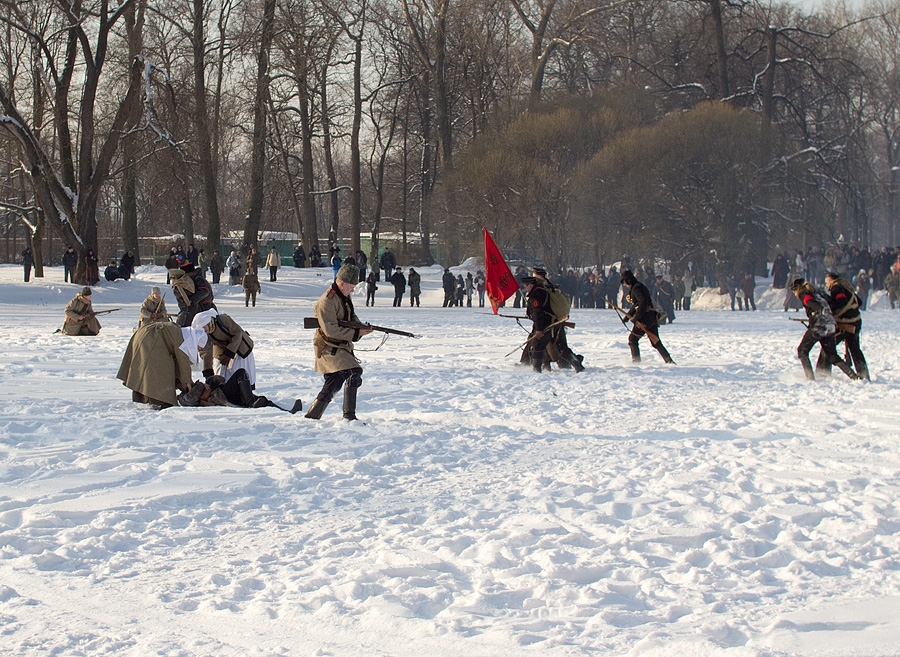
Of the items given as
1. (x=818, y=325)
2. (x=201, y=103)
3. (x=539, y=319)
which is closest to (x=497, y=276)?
(x=539, y=319)

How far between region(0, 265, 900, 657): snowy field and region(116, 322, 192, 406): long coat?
1.29ft

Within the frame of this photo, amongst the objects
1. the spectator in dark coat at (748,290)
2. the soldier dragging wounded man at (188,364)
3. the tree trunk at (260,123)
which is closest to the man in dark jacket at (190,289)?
the soldier dragging wounded man at (188,364)

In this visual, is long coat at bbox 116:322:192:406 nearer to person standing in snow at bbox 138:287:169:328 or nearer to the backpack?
person standing in snow at bbox 138:287:169:328

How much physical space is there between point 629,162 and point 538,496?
31185 mm

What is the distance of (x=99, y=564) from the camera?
18.0 ft

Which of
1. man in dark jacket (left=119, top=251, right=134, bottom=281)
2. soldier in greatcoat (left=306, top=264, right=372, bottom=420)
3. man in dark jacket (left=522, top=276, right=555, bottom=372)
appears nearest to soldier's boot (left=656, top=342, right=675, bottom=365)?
man in dark jacket (left=522, top=276, right=555, bottom=372)

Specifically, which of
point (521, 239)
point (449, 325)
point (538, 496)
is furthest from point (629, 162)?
point (538, 496)

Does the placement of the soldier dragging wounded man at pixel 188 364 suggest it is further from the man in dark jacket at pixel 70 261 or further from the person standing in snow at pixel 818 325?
the man in dark jacket at pixel 70 261

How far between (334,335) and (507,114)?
34.2 m

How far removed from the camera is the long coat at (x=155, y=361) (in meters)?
10.1

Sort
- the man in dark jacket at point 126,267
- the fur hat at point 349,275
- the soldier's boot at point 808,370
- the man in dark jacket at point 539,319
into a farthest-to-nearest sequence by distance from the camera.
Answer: the man in dark jacket at point 126,267, the man in dark jacket at point 539,319, the soldier's boot at point 808,370, the fur hat at point 349,275

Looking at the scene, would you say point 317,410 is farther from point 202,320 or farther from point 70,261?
point 70,261

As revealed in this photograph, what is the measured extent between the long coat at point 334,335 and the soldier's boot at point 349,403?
0.91 feet

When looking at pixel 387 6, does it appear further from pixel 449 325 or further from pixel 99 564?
pixel 99 564
